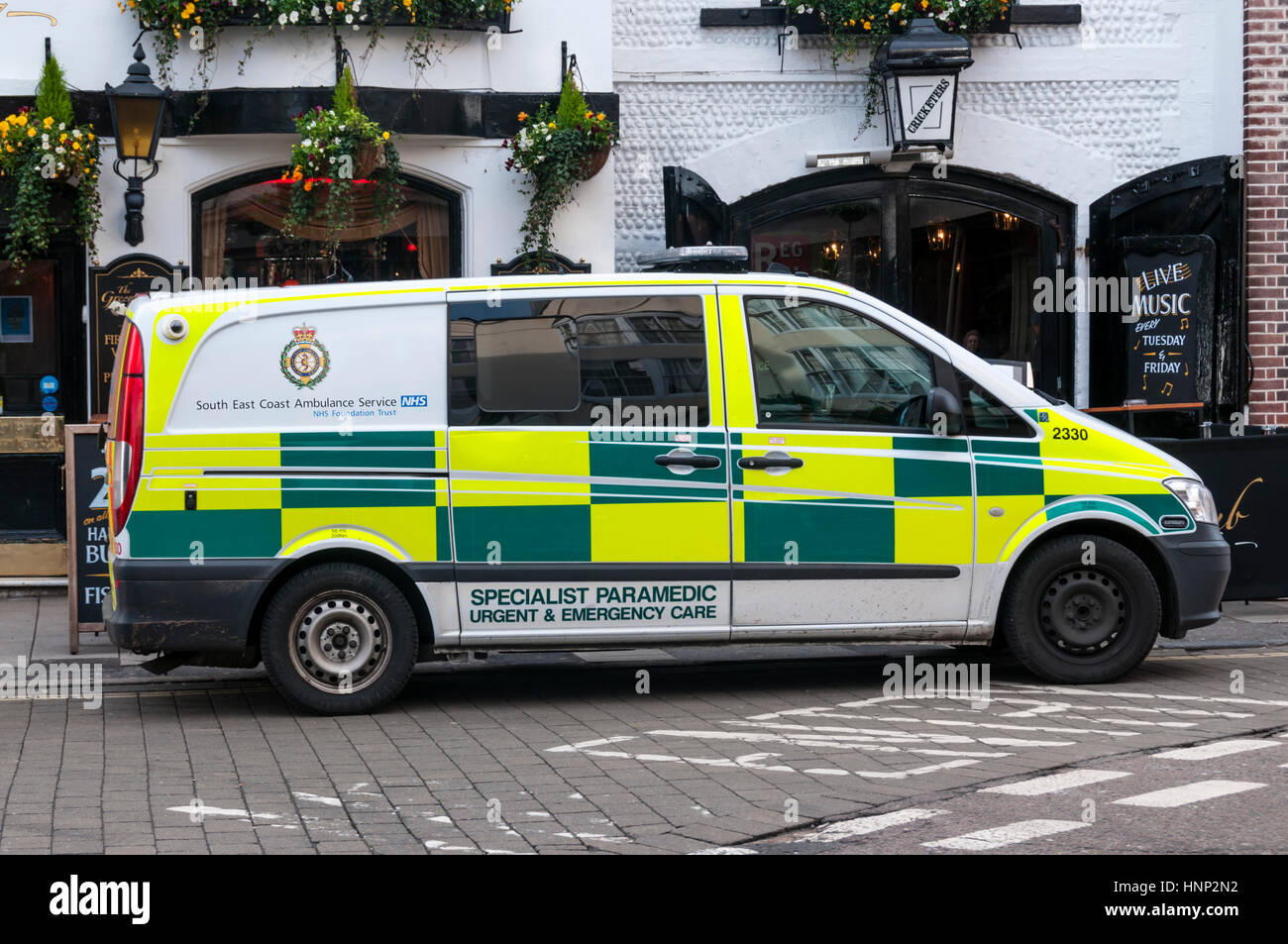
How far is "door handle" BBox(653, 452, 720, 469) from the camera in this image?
7906 mm

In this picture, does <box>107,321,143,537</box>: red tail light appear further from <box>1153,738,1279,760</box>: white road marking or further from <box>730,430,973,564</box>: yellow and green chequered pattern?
<box>1153,738,1279,760</box>: white road marking

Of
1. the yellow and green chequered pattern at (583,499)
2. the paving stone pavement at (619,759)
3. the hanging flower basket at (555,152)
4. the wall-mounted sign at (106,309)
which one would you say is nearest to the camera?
the paving stone pavement at (619,759)

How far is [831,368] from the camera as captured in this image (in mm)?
8102

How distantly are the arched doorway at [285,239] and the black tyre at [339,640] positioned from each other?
5.64 metres

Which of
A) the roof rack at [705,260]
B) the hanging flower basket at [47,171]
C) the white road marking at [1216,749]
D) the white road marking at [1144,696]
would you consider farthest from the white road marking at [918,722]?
the hanging flower basket at [47,171]

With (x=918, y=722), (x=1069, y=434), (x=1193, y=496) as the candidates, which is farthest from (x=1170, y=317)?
(x=918, y=722)

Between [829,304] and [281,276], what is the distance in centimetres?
622

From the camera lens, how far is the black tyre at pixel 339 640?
25.4 feet

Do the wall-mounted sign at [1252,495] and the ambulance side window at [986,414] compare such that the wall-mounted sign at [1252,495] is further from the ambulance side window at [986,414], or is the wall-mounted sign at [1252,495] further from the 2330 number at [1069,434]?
the ambulance side window at [986,414]

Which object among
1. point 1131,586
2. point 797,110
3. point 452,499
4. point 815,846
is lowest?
point 815,846
